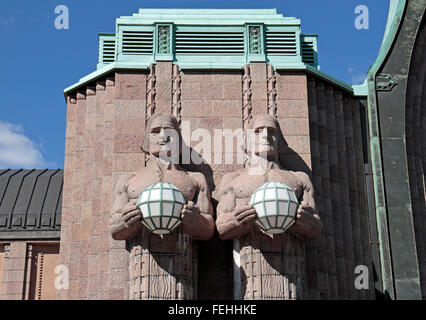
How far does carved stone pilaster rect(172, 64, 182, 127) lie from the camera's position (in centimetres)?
2059

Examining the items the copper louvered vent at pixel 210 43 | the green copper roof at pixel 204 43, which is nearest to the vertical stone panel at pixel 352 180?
the green copper roof at pixel 204 43

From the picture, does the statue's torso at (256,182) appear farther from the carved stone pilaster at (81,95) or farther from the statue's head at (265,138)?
the carved stone pilaster at (81,95)

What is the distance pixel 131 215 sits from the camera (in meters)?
17.9

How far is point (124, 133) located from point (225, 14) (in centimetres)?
433

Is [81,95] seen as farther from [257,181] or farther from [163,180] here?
[257,181]

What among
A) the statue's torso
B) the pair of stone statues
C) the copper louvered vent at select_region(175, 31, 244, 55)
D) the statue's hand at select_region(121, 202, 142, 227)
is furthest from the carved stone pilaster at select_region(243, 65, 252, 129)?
the statue's hand at select_region(121, 202, 142, 227)

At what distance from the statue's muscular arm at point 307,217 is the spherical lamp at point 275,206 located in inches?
10.8

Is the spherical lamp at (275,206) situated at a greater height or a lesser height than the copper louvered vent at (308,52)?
lesser

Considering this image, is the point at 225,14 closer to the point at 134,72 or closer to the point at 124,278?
the point at 134,72

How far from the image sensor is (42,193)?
26.6 metres

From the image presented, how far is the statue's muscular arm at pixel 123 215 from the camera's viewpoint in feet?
58.7
